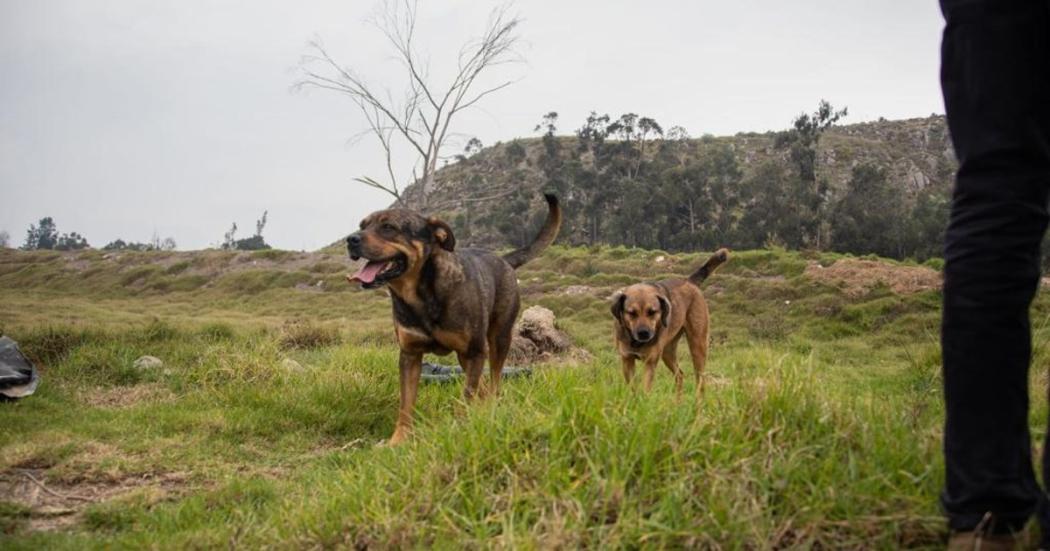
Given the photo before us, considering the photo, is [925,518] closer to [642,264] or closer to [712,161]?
[642,264]

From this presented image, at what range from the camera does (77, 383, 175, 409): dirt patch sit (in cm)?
696

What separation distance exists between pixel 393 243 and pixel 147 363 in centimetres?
490

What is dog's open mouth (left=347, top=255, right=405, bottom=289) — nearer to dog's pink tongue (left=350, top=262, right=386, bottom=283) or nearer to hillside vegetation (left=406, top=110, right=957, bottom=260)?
dog's pink tongue (left=350, top=262, right=386, bottom=283)

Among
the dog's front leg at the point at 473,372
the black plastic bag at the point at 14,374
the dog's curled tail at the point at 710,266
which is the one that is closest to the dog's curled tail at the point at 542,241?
the dog's front leg at the point at 473,372

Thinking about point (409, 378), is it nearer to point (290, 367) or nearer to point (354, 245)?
point (354, 245)

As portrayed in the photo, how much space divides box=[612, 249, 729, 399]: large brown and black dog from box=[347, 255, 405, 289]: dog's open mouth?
240 cm

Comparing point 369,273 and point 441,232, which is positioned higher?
point 441,232

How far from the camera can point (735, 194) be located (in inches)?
2299

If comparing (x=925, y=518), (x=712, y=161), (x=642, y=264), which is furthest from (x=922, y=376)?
(x=712, y=161)

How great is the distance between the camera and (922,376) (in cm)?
632

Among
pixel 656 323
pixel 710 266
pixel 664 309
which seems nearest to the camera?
pixel 656 323

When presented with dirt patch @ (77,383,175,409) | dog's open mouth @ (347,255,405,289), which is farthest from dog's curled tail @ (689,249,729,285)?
dirt patch @ (77,383,175,409)

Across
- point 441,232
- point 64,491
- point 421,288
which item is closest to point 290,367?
point 421,288

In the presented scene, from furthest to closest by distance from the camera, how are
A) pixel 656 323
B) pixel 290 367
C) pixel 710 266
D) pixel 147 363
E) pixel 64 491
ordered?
pixel 710 266, pixel 147 363, pixel 290 367, pixel 656 323, pixel 64 491
